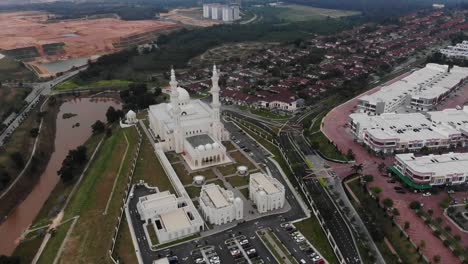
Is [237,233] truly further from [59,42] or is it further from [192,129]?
[59,42]

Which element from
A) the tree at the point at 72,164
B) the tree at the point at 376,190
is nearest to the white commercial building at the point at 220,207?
the tree at the point at 376,190

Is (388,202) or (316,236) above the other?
(388,202)

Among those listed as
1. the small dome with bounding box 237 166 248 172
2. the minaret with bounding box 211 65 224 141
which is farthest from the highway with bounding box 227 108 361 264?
the minaret with bounding box 211 65 224 141

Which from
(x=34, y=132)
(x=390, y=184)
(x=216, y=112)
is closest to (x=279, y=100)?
(x=216, y=112)

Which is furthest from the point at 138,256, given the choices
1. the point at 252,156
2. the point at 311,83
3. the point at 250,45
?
the point at 250,45

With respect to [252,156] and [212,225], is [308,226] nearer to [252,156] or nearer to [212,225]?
[212,225]
